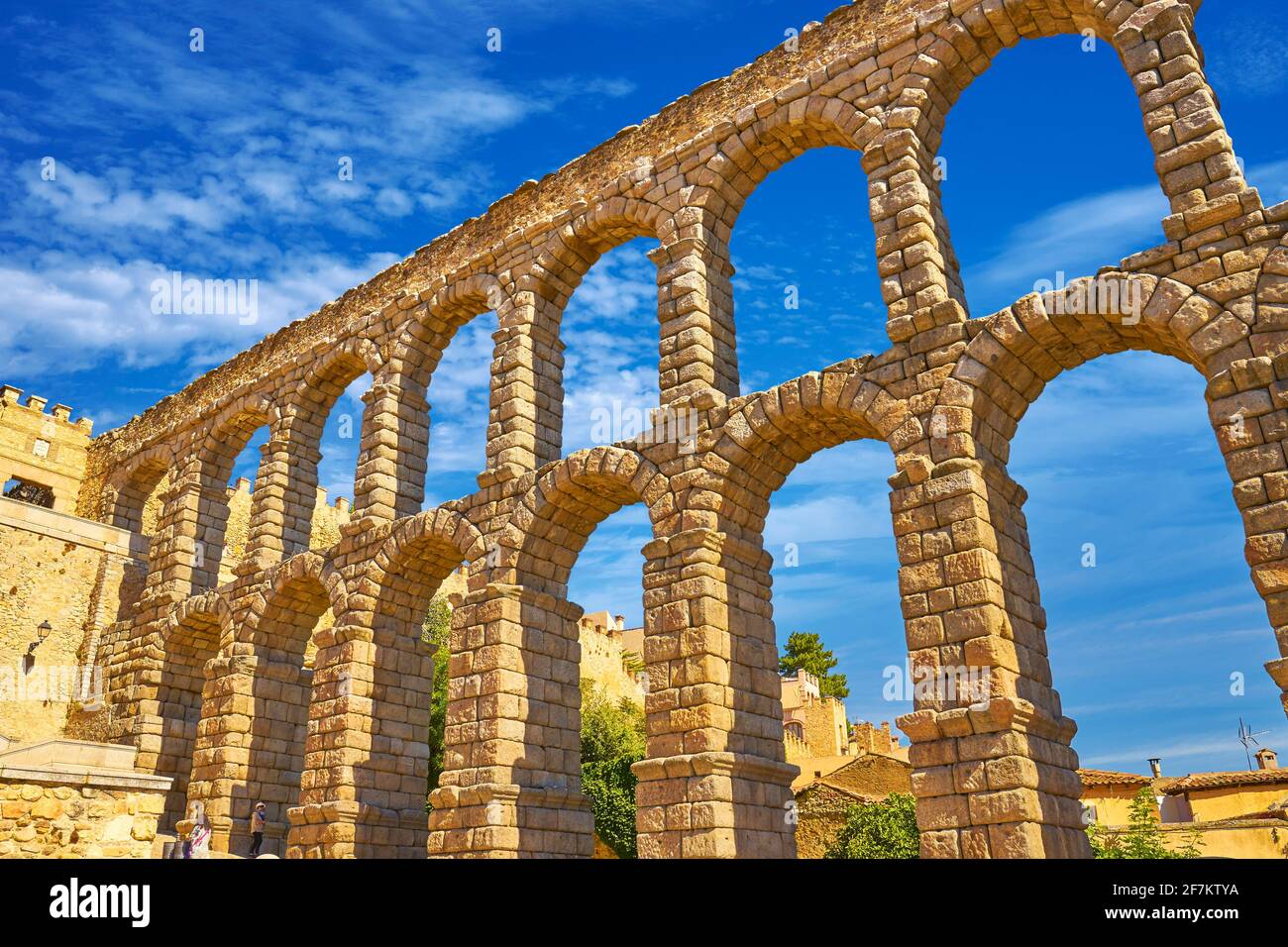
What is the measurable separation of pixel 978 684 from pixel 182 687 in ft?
52.3

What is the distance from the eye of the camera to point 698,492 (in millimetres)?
12500

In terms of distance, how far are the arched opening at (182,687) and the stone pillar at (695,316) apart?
35.8ft

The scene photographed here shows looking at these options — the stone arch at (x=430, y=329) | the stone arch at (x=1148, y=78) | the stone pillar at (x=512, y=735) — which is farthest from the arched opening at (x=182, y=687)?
the stone arch at (x=1148, y=78)

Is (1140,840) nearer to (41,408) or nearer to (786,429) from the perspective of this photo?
(786,429)

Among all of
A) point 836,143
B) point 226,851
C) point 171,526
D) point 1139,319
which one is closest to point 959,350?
point 1139,319

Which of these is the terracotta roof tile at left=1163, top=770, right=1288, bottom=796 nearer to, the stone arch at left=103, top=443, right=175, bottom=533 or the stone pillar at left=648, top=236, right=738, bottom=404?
the stone pillar at left=648, top=236, right=738, bottom=404

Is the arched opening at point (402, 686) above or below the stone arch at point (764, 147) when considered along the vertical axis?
below

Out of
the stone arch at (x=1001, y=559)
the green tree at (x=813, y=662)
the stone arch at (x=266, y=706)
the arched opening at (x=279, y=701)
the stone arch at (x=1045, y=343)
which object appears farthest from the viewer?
the green tree at (x=813, y=662)

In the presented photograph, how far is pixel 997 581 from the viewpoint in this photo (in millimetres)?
10070

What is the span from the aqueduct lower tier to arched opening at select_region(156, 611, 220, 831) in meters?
0.06

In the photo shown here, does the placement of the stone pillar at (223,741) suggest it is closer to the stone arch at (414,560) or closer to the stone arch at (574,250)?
the stone arch at (414,560)

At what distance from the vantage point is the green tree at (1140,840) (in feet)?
64.3

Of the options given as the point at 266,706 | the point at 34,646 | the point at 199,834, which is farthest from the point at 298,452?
the point at 199,834
